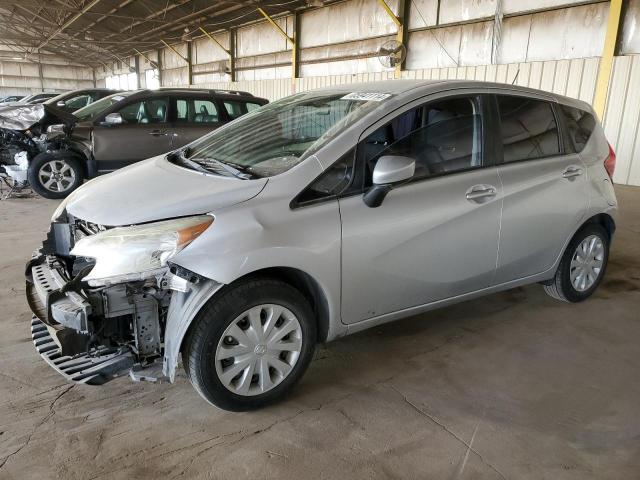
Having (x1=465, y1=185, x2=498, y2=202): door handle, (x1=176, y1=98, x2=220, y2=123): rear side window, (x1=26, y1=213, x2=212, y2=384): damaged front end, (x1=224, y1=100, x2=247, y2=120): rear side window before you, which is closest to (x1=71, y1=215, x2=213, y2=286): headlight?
(x1=26, y1=213, x2=212, y2=384): damaged front end

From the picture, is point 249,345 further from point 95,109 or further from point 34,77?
point 34,77

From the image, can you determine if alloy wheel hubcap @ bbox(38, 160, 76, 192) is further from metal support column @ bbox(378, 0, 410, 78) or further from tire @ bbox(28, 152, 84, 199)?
metal support column @ bbox(378, 0, 410, 78)

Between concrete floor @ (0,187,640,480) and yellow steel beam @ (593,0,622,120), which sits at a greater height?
yellow steel beam @ (593,0,622,120)

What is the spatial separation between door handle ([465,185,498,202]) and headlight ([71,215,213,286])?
147 centimetres

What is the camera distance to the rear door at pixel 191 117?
763cm

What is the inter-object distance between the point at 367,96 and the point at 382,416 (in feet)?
5.65

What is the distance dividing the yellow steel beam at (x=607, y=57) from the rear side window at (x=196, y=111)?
22.0ft

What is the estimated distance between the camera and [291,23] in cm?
1605

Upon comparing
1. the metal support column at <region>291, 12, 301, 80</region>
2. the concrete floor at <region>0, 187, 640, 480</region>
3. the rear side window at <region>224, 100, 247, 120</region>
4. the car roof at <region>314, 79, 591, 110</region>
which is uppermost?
the metal support column at <region>291, 12, 301, 80</region>

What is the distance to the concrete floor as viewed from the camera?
81.5 inches

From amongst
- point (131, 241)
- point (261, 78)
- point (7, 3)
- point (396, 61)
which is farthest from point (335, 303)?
point (7, 3)

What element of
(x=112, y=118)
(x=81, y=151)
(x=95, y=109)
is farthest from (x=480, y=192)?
(x=95, y=109)

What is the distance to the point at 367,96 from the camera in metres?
2.84

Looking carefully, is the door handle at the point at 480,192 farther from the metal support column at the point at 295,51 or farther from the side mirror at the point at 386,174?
the metal support column at the point at 295,51
